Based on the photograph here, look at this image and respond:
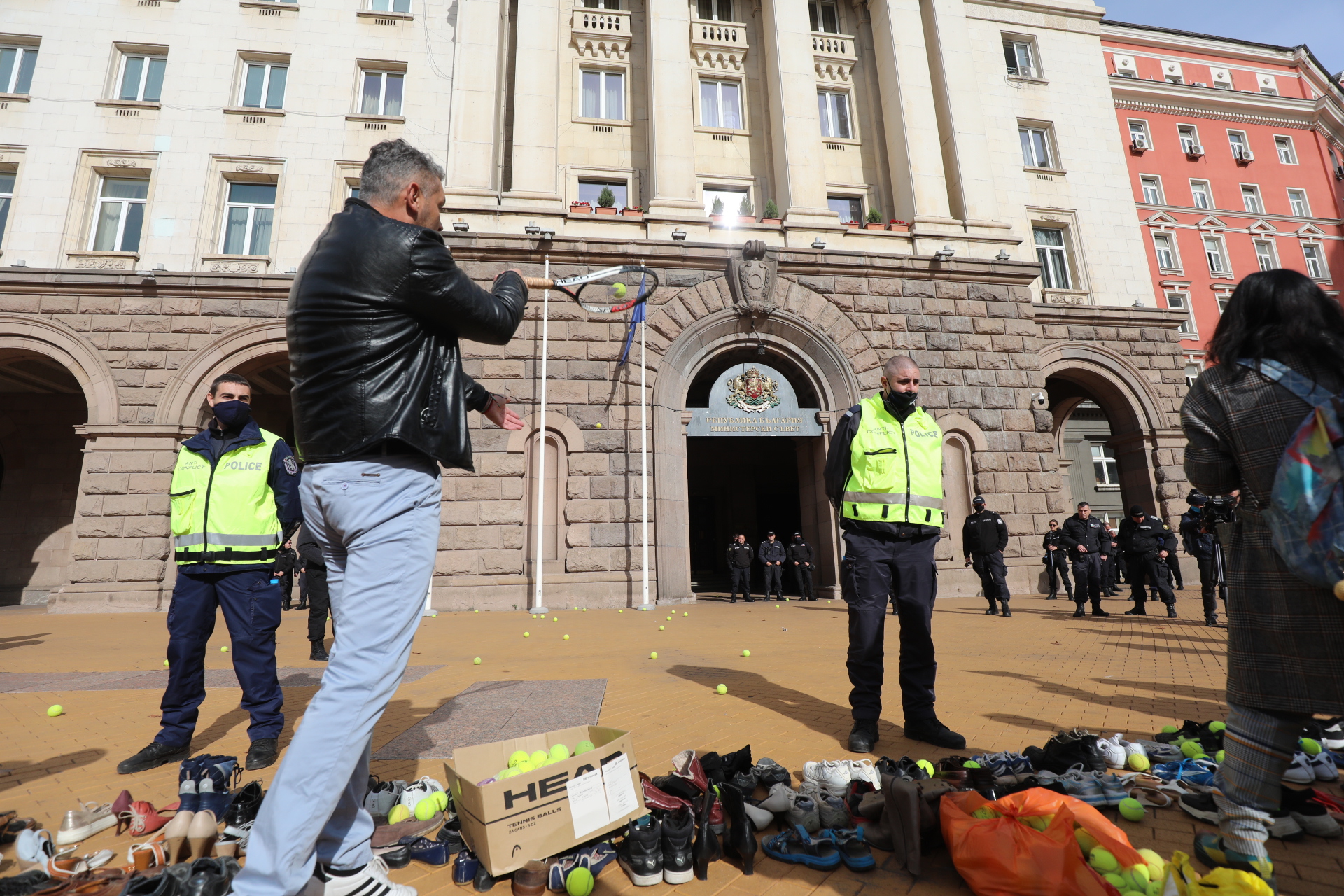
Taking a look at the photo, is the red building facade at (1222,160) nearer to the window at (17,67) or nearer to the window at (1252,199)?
the window at (1252,199)

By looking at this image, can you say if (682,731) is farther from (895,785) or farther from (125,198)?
(125,198)

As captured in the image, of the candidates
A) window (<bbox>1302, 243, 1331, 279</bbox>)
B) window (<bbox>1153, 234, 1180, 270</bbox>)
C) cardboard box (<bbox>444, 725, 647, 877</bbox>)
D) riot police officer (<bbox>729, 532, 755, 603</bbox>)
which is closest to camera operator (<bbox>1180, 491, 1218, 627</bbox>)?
riot police officer (<bbox>729, 532, 755, 603</bbox>)

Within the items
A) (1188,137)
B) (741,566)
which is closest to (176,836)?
(741,566)

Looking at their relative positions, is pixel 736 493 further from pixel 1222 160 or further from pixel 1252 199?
pixel 1252 199

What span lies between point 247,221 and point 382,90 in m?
4.74

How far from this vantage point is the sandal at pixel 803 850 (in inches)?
89.5

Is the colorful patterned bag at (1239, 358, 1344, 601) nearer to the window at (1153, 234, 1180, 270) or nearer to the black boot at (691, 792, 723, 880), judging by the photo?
the black boot at (691, 792, 723, 880)

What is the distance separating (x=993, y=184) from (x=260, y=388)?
67.4 feet

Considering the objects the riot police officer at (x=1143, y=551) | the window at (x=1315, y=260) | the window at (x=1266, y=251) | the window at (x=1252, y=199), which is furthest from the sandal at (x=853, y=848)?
the window at (x=1315, y=260)

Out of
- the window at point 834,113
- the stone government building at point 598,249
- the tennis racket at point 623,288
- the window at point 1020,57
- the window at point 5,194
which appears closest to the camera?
the tennis racket at point 623,288

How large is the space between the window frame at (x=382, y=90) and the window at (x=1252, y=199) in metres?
34.4

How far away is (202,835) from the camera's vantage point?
86.0 inches

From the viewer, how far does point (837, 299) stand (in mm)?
14305

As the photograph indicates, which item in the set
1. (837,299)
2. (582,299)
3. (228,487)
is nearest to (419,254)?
(228,487)
